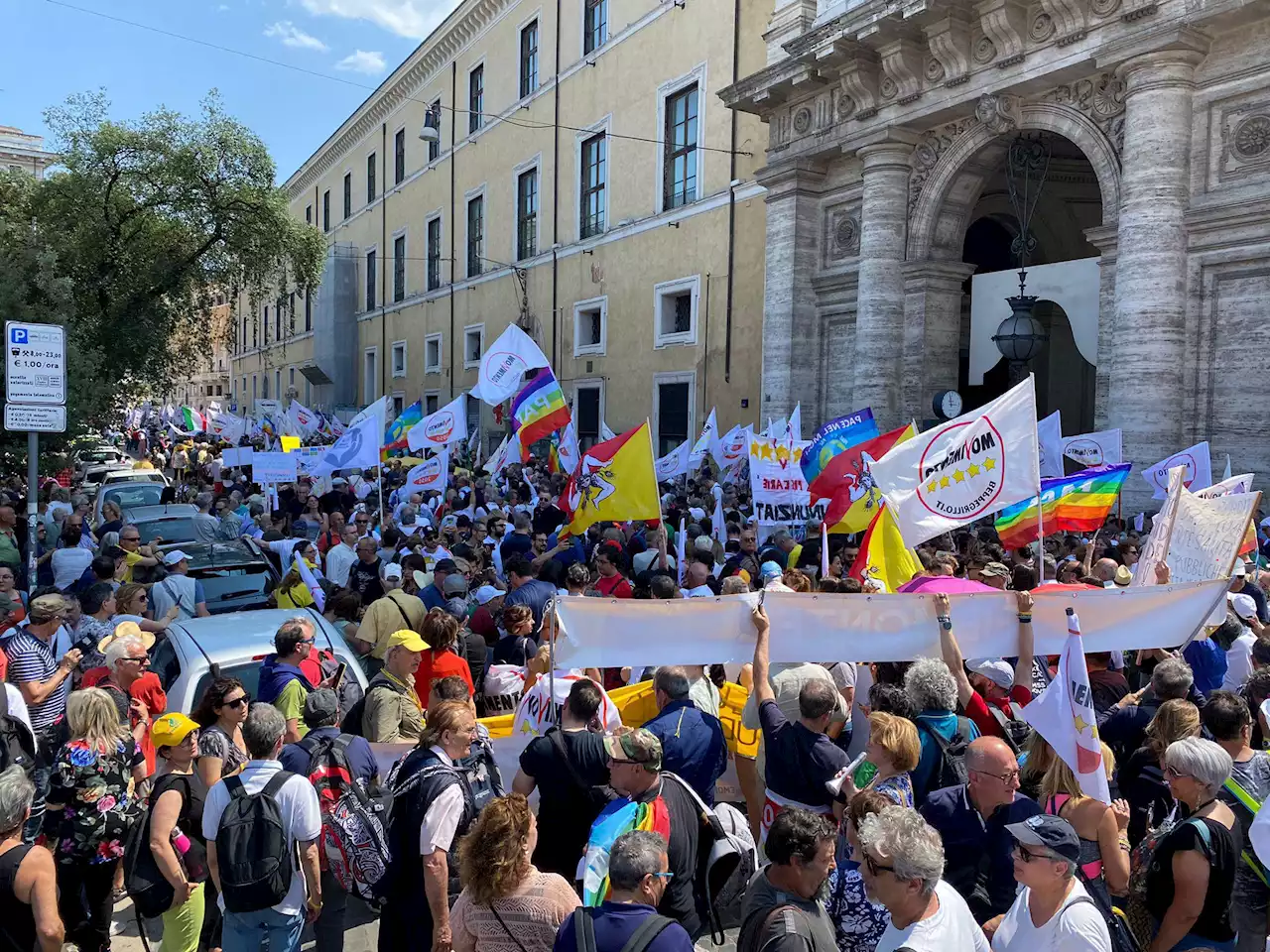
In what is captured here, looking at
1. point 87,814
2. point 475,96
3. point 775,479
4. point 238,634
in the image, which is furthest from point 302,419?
point 87,814

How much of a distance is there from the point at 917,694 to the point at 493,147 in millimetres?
30378

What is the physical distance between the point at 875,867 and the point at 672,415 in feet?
66.2

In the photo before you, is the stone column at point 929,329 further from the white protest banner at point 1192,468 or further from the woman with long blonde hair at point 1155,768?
the woman with long blonde hair at point 1155,768

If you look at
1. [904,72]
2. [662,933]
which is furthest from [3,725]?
[904,72]

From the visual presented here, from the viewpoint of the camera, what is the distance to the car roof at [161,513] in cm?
1234

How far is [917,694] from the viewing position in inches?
162

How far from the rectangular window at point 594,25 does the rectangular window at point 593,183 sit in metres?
2.44

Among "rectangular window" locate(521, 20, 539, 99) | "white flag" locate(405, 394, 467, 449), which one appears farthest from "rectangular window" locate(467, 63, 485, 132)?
"white flag" locate(405, 394, 467, 449)

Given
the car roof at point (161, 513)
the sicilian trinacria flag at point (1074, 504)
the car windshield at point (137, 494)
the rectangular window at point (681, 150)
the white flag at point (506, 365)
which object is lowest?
the car roof at point (161, 513)

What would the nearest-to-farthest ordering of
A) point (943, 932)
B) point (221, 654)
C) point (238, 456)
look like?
point (943, 932) → point (221, 654) → point (238, 456)

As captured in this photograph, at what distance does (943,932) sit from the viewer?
2.69 metres

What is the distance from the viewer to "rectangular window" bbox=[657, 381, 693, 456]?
22281 mm

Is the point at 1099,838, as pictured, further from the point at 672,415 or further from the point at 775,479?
the point at 672,415


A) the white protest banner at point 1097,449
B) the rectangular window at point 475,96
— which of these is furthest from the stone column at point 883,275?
the rectangular window at point 475,96
